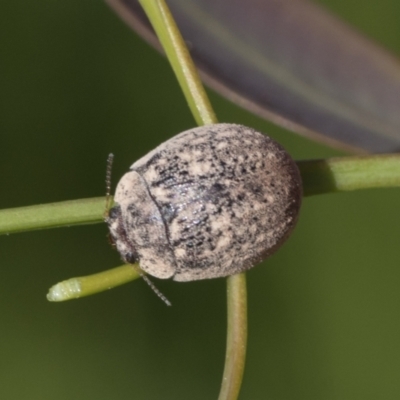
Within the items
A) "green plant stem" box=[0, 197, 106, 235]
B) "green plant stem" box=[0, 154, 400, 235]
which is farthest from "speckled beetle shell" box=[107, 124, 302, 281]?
"green plant stem" box=[0, 197, 106, 235]

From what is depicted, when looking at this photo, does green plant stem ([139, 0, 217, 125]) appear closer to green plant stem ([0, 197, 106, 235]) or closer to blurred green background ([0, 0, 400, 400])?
green plant stem ([0, 197, 106, 235])

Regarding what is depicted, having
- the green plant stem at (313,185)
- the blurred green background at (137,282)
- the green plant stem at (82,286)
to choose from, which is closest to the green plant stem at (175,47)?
the green plant stem at (313,185)

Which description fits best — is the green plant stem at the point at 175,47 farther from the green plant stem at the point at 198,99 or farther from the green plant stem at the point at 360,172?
the green plant stem at the point at 360,172

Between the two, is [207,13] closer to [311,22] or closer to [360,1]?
[311,22]

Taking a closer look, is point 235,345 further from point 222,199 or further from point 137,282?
point 137,282

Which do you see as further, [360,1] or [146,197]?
[360,1]

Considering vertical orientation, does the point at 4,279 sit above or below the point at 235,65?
above

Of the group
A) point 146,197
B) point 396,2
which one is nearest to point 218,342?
point 146,197
